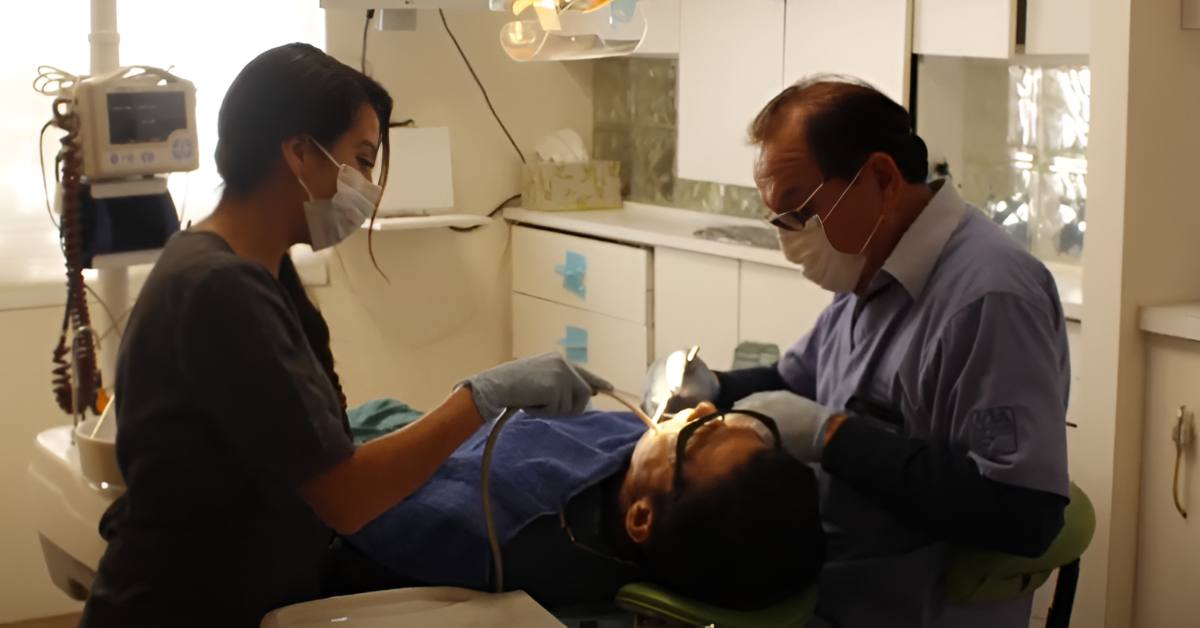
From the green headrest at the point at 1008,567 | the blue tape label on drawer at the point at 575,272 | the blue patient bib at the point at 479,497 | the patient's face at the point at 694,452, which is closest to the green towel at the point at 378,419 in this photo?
the blue patient bib at the point at 479,497

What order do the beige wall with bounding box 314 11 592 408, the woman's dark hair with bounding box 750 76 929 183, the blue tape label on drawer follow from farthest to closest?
the beige wall with bounding box 314 11 592 408 < the blue tape label on drawer < the woman's dark hair with bounding box 750 76 929 183

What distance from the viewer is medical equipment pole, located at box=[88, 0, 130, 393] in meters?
2.41

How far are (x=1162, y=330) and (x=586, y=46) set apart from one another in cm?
118

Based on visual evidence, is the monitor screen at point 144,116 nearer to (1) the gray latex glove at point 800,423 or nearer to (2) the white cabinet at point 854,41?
(1) the gray latex glove at point 800,423

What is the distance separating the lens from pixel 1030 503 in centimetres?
179

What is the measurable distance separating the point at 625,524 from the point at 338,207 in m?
0.60

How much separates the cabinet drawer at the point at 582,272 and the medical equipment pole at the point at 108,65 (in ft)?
5.13

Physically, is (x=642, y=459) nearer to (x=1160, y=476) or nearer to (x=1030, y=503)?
(x=1030, y=503)

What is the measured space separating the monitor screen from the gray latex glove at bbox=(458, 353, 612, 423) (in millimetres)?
981

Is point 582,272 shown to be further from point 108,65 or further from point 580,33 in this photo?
point 108,65

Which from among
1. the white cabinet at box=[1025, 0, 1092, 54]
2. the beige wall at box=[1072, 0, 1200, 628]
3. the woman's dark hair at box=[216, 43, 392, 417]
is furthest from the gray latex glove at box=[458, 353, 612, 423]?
the white cabinet at box=[1025, 0, 1092, 54]

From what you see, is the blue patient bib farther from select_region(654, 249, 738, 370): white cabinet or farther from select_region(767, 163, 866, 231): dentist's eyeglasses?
select_region(654, 249, 738, 370): white cabinet

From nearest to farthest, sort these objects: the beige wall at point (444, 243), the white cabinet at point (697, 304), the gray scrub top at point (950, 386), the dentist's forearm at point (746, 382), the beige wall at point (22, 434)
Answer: the gray scrub top at point (950, 386) → the dentist's forearm at point (746, 382) → the white cabinet at point (697, 304) → the beige wall at point (22, 434) → the beige wall at point (444, 243)

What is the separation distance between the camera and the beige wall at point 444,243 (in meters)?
4.05
